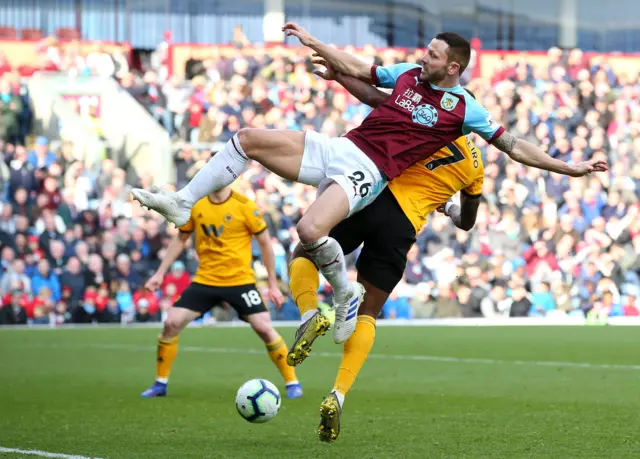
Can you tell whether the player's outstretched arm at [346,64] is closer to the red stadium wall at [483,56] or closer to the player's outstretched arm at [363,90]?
the player's outstretched arm at [363,90]

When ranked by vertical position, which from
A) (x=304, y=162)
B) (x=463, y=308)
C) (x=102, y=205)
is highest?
(x=304, y=162)

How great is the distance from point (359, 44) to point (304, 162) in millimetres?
21841

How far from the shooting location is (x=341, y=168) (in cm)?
748

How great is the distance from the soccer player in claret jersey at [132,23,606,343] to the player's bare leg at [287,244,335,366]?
0.25m

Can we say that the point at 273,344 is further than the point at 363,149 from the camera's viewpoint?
Yes

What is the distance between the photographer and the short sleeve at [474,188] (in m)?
8.37

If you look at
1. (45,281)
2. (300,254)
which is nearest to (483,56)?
(45,281)

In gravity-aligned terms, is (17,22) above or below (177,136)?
above

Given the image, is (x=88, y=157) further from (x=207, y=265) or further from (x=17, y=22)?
(x=207, y=265)

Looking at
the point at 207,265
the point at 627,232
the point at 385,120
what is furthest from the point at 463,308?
the point at 385,120

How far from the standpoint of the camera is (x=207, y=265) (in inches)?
460

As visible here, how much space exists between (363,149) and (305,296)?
1057 millimetres

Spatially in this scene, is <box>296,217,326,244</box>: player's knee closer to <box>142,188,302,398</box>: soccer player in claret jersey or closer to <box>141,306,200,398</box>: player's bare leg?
<box>142,188,302,398</box>: soccer player in claret jersey

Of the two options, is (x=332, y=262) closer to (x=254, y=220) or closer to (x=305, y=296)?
(x=305, y=296)
